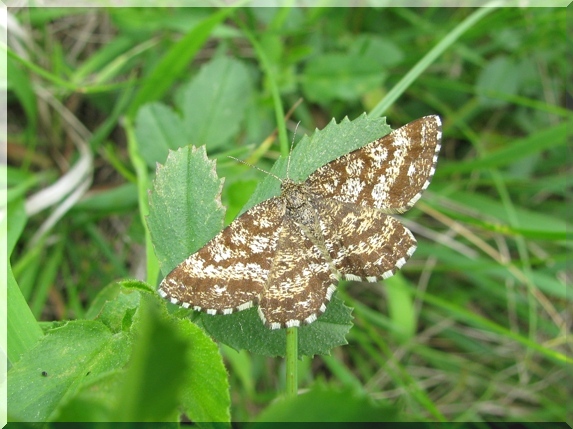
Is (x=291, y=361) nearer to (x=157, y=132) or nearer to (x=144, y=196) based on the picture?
(x=144, y=196)

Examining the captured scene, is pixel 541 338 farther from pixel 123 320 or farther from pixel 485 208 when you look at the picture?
pixel 123 320

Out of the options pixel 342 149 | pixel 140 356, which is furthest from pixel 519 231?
pixel 140 356

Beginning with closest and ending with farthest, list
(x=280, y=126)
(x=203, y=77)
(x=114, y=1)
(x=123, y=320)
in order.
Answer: (x=123, y=320), (x=280, y=126), (x=203, y=77), (x=114, y=1)

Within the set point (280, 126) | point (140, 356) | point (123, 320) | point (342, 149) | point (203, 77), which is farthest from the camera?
point (203, 77)

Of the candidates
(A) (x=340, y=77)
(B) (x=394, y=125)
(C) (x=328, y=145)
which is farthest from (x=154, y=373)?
(B) (x=394, y=125)

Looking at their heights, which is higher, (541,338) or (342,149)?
(342,149)

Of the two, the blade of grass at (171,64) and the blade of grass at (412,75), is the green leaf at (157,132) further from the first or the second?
the blade of grass at (412,75)

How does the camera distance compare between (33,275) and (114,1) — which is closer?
(33,275)

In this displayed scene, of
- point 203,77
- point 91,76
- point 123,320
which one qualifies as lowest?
point 123,320
